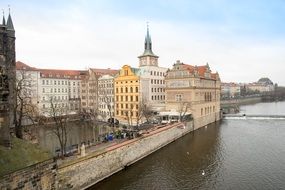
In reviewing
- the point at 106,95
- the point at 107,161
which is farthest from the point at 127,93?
the point at 107,161

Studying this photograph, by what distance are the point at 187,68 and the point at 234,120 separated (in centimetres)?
1983

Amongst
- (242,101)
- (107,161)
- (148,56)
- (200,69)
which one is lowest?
(107,161)

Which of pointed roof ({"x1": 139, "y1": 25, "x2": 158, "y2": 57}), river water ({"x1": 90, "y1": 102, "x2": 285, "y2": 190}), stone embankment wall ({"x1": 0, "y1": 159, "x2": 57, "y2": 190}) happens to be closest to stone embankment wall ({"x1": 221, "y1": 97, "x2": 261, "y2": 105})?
pointed roof ({"x1": 139, "y1": 25, "x2": 158, "y2": 57})

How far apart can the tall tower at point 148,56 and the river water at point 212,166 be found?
76.6 ft

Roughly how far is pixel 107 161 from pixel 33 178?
10.0 meters

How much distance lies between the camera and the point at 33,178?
1873 centimetres

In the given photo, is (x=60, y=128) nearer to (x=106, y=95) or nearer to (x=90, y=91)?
(x=106, y=95)

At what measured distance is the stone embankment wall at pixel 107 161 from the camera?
23094 mm

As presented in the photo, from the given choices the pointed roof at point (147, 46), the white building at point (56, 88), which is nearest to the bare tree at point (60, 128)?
the white building at point (56, 88)

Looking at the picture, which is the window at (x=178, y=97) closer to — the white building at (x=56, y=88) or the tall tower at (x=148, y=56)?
the tall tower at (x=148, y=56)

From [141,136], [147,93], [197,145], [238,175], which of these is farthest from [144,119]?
[238,175]

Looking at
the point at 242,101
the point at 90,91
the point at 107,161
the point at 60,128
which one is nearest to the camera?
the point at 107,161

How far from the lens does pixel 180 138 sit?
4694 centimetres

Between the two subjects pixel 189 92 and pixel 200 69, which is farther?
pixel 200 69
